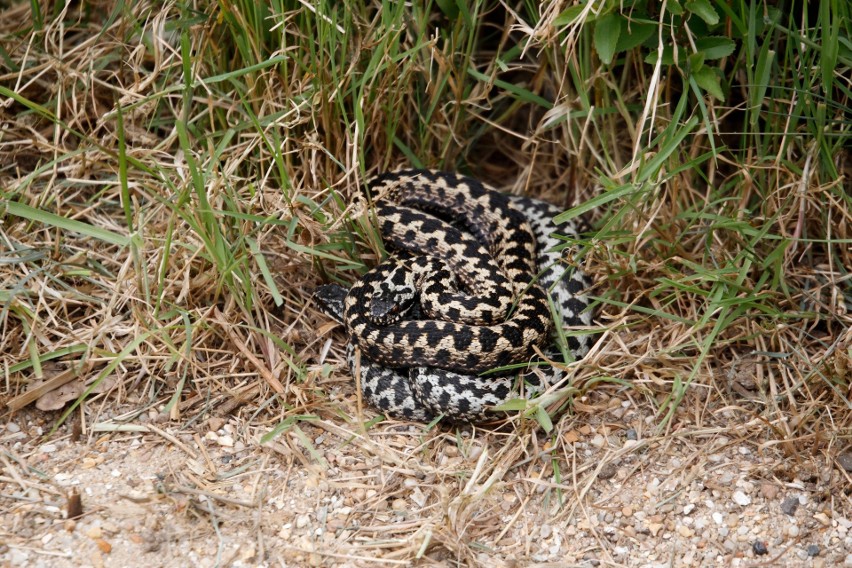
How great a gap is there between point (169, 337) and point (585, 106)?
2.62 m

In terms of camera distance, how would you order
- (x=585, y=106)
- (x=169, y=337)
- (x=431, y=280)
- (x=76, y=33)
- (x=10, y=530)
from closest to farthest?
1. (x=10, y=530)
2. (x=169, y=337)
3. (x=585, y=106)
4. (x=431, y=280)
5. (x=76, y=33)

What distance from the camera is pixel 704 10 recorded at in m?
4.02

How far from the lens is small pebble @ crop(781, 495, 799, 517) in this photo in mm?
3791

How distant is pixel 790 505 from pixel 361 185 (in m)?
3.03

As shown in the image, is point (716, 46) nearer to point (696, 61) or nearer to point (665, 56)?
point (696, 61)

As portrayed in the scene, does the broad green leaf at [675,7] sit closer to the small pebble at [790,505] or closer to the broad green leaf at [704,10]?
the broad green leaf at [704,10]

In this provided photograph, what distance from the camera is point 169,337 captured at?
4.31 meters

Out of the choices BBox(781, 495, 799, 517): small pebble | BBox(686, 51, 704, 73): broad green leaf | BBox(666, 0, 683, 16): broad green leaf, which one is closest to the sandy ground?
BBox(781, 495, 799, 517): small pebble

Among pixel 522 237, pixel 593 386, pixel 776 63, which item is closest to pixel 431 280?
pixel 522 237

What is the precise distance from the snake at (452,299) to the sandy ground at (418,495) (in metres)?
0.26

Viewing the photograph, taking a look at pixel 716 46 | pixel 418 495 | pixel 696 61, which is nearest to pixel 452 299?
pixel 418 495

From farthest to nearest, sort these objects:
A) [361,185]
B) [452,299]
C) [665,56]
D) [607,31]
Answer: [361,185]
[452,299]
[665,56]
[607,31]

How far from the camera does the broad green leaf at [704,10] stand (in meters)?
3.99

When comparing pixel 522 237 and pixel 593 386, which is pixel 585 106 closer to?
pixel 522 237
